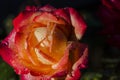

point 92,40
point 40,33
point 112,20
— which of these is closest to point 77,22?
point 40,33

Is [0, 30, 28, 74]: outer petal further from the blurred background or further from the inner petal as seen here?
the blurred background

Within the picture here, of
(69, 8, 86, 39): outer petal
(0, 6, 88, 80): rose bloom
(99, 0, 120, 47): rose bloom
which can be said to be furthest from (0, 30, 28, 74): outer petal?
(99, 0, 120, 47): rose bloom

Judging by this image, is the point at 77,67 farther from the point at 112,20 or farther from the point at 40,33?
the point at 112,20

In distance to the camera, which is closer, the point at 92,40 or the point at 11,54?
the point at 11,54

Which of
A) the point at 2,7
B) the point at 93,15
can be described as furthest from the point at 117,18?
the point at 2,7

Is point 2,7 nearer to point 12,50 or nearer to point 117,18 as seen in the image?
point 117,18

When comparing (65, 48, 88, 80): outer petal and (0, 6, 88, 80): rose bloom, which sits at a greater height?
(0, 6, 88, 80): rose bloom
